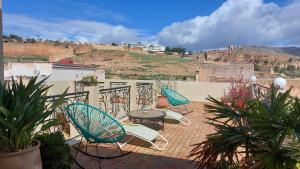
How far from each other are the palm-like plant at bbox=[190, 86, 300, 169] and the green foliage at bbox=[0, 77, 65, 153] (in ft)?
5.50

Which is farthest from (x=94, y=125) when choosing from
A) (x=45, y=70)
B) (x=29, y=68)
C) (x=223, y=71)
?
(x=223, y=71)

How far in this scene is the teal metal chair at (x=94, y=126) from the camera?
15.1ft

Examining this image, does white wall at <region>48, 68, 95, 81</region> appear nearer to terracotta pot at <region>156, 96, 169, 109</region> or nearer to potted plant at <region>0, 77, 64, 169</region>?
terracotta pot at <region>156, 96, 169, 109</region>

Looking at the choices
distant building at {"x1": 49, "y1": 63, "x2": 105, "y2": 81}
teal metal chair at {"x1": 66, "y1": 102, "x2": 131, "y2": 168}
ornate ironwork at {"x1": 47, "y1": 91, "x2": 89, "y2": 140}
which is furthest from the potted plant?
distant building at {"x1": 49, "y1": 63, "x2": 105, "y2": 81}

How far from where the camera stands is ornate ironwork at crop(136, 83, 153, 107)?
35.5 ft

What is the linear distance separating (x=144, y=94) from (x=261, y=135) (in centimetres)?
868

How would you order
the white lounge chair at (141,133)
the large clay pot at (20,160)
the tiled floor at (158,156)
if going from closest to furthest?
the large clay pot at (20,160), the tiled floor at (158,156), the white lounge chair at (141,133)

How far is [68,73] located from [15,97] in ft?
65.2

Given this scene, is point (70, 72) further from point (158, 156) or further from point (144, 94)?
point (158, 156)

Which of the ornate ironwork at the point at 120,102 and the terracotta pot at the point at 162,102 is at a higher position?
the ornate ironwork at the point at 120,102

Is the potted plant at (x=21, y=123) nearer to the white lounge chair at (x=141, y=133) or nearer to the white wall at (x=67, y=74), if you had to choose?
the white lounge chair at (x=141, y=133)

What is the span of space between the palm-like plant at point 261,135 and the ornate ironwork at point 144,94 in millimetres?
7681

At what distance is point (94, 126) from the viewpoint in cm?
492

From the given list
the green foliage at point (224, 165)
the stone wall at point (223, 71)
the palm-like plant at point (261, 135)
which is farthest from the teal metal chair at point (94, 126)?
the stone wall at point (223, 71)
